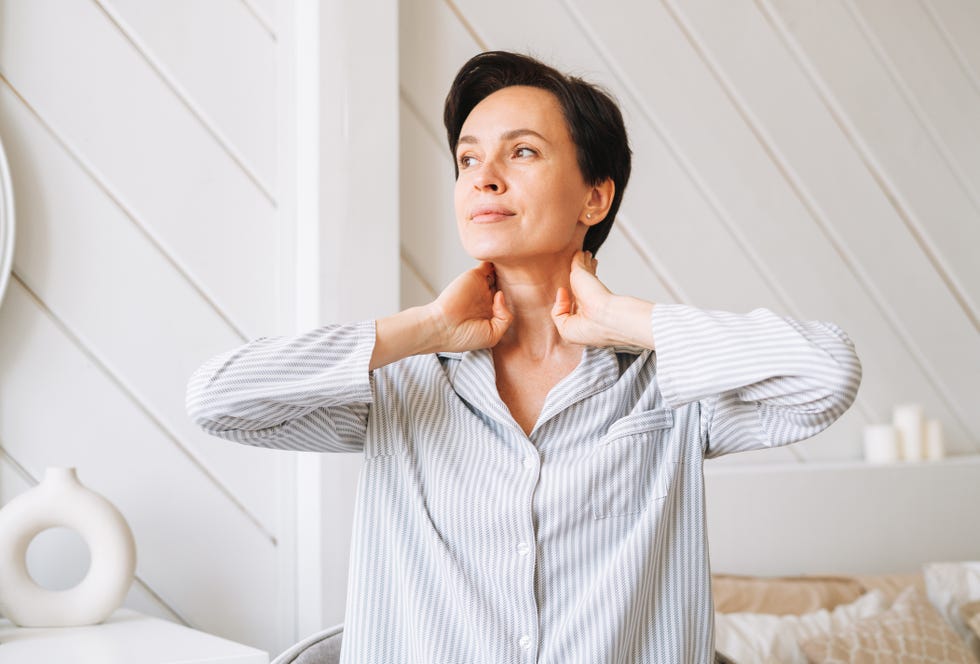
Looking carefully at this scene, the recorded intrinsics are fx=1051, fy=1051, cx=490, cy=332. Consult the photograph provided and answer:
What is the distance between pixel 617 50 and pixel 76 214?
130cm

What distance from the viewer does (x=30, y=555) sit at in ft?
6.34

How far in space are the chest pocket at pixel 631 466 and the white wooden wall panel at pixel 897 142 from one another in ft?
5.48

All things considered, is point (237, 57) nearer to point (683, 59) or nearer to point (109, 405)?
point (109, 405)

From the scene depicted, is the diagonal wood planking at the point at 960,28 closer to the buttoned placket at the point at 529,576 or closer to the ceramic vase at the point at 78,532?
the buttoned placket at the point at 529,576

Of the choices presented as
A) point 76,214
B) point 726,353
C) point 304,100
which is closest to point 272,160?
point 304,100

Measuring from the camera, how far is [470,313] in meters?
1.46

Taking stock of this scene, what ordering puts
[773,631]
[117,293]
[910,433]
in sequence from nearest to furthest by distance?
[117,293] < [773,631] < [910,433]

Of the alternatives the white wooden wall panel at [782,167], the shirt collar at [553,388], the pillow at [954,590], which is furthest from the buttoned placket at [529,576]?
the pillow at [954,590]

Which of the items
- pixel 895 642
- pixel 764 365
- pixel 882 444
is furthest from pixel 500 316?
pixel 882 444

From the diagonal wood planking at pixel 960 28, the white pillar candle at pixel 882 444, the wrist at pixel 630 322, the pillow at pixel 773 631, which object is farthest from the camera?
the diagonal wood planking at pixel 960 28

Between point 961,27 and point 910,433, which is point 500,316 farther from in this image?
point 961,27

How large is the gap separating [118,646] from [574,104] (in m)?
1.10

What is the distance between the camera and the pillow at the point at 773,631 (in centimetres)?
209

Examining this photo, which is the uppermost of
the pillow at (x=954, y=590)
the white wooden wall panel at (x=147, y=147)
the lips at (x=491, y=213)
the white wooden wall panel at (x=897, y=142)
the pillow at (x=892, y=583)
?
the white wooden wall panel at (x=147, y=147)
